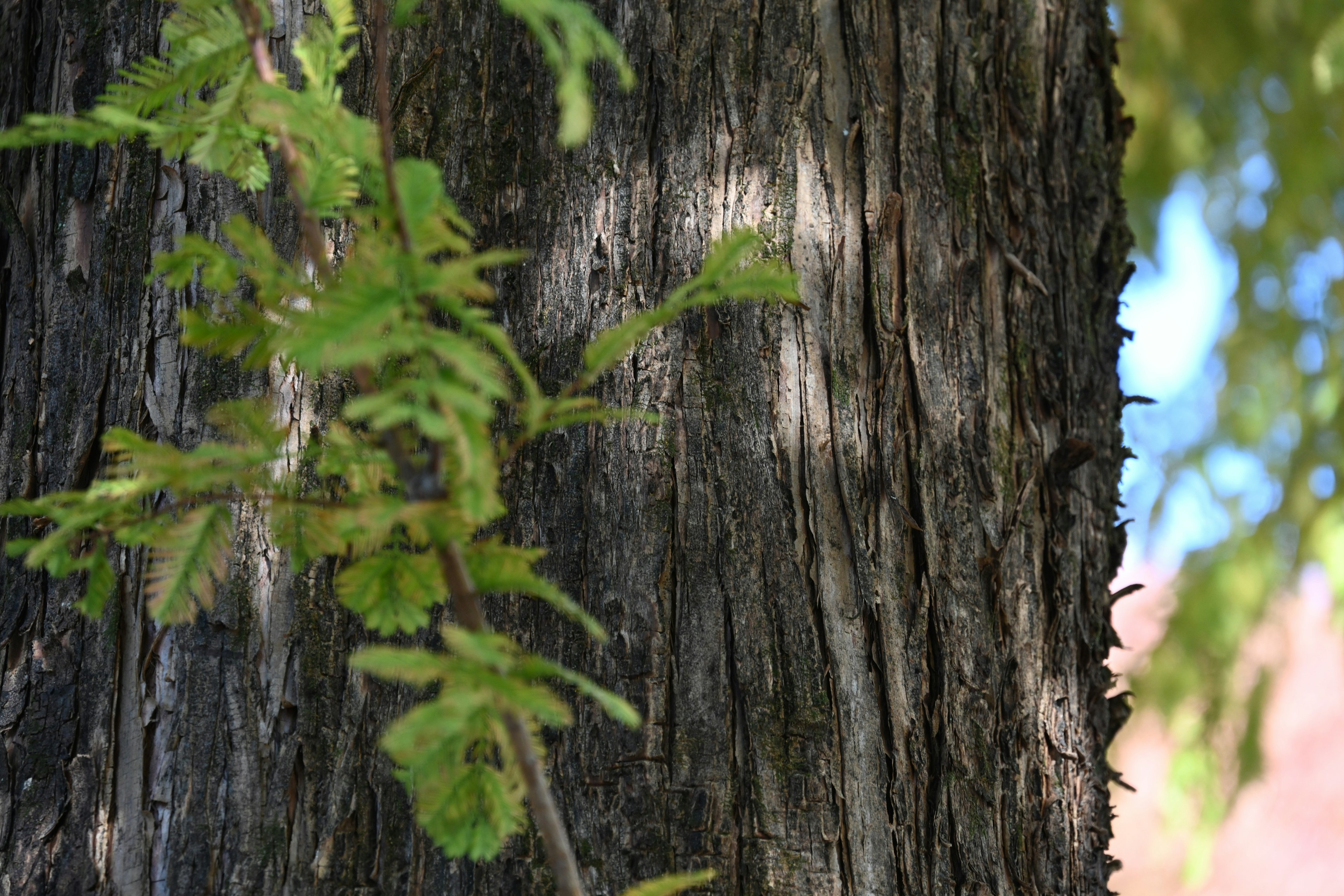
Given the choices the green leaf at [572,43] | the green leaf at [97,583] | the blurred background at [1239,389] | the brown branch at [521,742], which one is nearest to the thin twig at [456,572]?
the brown branch at [521,742]

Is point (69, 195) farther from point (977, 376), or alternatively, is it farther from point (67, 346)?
point (977, 376)

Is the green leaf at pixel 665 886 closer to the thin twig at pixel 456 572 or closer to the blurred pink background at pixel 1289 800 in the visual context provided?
the thin twig at pixel 456 572

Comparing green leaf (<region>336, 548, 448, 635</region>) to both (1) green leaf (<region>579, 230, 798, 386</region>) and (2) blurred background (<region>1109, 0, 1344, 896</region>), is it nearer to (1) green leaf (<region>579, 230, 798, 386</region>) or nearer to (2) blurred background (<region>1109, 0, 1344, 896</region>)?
(1) green leaf (<region>579, 230, 798, 386</region>)

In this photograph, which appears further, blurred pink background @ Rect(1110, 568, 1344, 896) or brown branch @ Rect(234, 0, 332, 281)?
blurred pink background @ Rect(1110, 568, 1344, 896)

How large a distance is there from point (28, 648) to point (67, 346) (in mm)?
427

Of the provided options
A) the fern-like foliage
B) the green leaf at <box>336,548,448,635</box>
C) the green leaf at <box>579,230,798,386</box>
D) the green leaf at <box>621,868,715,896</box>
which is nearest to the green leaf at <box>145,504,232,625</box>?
the fern-like foliage

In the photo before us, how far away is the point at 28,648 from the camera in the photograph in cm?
125

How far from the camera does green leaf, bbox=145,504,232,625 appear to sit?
2.49ft

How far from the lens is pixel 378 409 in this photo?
2.17ft

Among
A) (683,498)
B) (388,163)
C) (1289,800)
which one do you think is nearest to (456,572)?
(388,163)

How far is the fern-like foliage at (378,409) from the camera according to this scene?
661 mm

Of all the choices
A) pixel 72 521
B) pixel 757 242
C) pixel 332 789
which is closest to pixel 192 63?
pixel 72 521

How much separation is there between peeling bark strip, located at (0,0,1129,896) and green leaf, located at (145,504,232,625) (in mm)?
407

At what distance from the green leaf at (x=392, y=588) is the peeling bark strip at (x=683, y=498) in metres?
0.39
